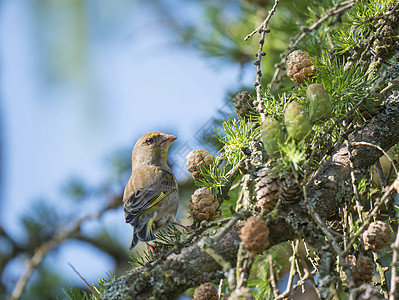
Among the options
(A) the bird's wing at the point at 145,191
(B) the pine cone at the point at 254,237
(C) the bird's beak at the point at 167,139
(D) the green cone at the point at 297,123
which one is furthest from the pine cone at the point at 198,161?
(C) the bird's beak at the point at 167,139

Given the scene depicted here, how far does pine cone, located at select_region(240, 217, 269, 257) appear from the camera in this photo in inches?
59.7

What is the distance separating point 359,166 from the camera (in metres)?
1.95

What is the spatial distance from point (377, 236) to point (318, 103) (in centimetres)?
51

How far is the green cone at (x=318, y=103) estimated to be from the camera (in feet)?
5.84

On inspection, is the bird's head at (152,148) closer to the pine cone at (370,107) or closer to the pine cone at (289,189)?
the pine cone at (370,107)

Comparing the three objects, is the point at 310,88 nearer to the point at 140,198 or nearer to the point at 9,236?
the point at 140,198

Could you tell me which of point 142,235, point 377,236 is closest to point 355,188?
point 377,236

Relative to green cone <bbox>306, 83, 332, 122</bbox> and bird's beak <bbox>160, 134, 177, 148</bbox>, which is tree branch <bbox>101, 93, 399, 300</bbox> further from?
bird's beak <bbox>160, 134, 177, 148</bbox>

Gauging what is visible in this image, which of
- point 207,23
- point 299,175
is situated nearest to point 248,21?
point 207,23

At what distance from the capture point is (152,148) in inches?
162

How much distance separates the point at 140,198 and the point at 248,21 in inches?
62.1

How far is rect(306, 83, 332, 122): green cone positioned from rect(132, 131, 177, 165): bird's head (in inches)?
89.6

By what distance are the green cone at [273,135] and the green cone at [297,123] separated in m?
0.03

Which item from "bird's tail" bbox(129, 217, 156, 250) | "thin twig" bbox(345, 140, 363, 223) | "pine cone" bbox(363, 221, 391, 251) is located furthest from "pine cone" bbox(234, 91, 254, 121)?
"bird's tail" bbox(129, 217, 156, 250)
